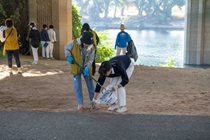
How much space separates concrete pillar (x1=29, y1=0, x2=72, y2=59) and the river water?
28.6 m

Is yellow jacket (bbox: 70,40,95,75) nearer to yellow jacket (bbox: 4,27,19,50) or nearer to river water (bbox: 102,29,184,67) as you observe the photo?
yellow jacket (bbox: 4,27,19,50)

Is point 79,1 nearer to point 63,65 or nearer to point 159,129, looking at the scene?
point 63,65

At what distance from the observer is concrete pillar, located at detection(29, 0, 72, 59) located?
1947 cm

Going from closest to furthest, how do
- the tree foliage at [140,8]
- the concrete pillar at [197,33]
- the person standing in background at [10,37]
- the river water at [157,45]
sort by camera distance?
1. the person standing in background at [10,37]
2. the concrete pillar at [197,33]
3. the river water at [157,45]
4. the tree foliage at [140,8]

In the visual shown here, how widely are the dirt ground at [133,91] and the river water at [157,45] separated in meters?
35.3

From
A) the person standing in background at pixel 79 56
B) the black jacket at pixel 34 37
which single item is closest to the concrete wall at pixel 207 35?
the black jacket at pixel 34 37

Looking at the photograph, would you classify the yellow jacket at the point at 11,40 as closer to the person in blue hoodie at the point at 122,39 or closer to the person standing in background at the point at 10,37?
the person standing in background at the point at 10,37

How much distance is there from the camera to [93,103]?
7.15 m

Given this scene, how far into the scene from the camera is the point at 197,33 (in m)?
28.8

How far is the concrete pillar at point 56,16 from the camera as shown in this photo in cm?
1947

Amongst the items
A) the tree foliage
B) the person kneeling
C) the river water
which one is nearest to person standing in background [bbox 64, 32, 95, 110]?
the person kneeling

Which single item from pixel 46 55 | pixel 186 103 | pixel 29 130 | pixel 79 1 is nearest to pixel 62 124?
pixel 29 130

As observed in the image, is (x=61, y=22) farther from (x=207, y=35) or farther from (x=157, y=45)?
(x=157, y=45)

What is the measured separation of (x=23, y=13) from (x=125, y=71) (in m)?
15.1
